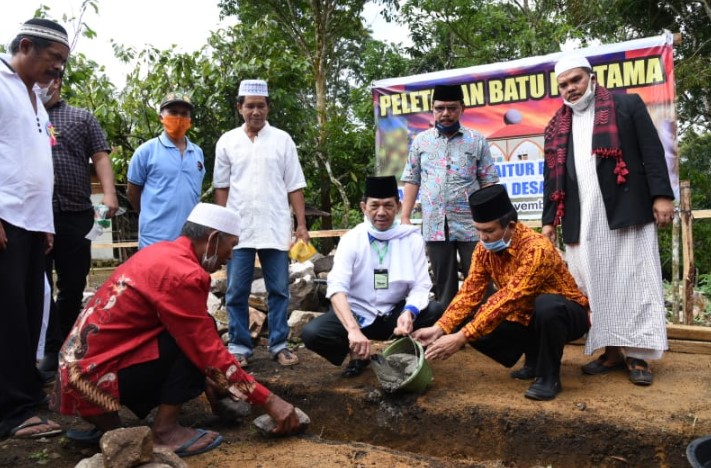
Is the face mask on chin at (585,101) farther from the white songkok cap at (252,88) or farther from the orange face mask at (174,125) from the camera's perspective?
the orange face mask at (174,125)

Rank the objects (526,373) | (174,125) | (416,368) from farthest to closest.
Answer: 1. (174,125)
2. (526,373)
3. (416,368)

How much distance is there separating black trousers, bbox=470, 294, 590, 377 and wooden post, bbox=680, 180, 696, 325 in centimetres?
188

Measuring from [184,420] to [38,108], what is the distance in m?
1.98

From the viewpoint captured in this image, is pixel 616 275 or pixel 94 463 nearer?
pixel 94 463

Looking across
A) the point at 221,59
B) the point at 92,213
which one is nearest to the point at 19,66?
the point at 92,213

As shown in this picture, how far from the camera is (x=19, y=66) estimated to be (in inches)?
120

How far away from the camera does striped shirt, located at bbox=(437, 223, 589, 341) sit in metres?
3.32

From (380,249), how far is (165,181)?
5.21 feet

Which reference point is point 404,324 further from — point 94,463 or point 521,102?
point 521,102

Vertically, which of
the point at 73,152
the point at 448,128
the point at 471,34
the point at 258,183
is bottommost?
the point at 258,183

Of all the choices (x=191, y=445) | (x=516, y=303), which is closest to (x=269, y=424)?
(x=191, y=445)

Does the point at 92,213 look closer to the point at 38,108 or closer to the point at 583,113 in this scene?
the point at 38,108

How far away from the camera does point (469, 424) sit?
333cm

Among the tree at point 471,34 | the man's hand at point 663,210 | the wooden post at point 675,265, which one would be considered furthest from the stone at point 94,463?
the tree at point 471,34
